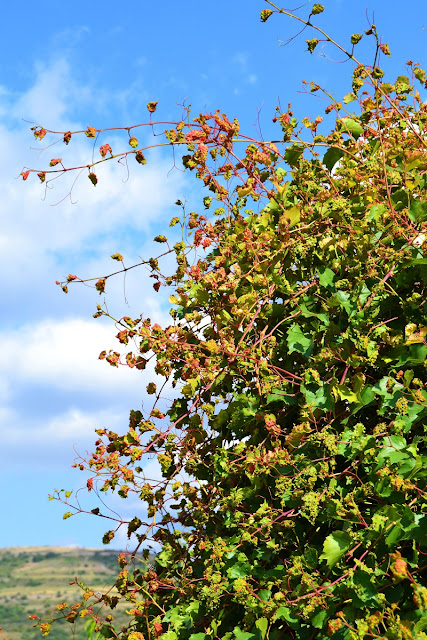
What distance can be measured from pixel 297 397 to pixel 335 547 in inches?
27.6

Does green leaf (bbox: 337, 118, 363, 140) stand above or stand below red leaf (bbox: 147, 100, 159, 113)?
below

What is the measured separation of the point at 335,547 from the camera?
110 inches

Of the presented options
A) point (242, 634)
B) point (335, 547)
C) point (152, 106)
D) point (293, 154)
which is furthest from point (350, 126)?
point (242, 634)

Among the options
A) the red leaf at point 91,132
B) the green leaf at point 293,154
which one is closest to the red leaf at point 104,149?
the red leaf at point 91,132

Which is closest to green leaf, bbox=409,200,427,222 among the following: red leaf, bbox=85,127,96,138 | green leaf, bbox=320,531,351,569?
green leaf, bbox=320,531,351,569

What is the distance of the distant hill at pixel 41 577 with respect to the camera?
23.8m

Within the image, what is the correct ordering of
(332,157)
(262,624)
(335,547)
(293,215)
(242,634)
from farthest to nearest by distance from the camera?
(332,157) → (293,215) → (242,634) → (262,624) → (335,547)

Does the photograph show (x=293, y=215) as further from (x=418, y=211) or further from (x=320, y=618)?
(x=320, y=618)

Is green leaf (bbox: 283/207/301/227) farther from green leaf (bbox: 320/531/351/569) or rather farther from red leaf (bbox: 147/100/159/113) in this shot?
green leaf (bbox: 320/531/351/569)

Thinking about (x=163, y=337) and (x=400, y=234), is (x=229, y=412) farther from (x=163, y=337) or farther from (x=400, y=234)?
(x=400, y=234)

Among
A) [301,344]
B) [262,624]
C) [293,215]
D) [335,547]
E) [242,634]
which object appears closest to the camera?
[335,547]

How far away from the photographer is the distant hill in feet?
78.2

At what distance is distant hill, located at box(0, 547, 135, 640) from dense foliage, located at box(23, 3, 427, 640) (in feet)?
66.9

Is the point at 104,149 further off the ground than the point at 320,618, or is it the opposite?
the point at 104,149
